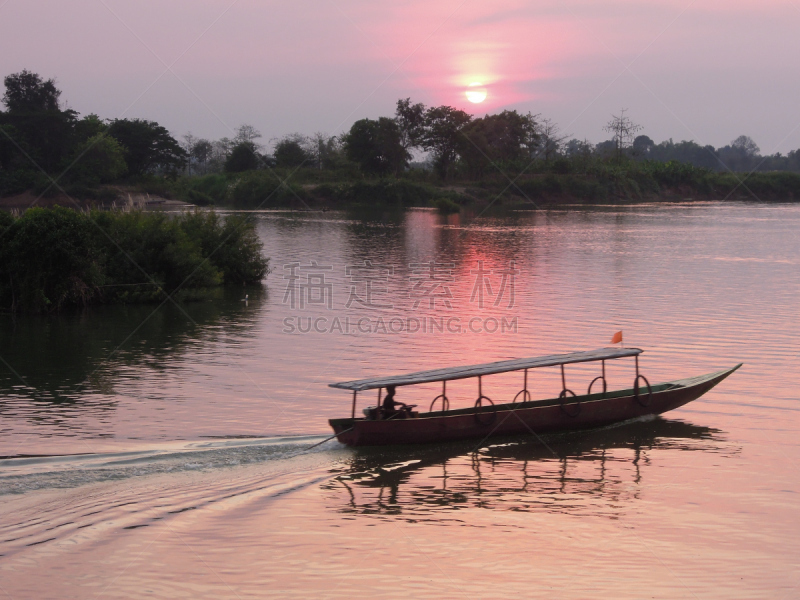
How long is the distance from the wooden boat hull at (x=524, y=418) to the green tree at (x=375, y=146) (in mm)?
105548

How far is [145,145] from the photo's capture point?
106 metres

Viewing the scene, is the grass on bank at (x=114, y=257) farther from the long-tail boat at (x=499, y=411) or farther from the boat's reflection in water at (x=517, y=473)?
the boat's reflection in water at (x=517, y=473)

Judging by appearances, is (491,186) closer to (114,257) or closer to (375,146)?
(375,146)

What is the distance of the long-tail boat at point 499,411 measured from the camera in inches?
562

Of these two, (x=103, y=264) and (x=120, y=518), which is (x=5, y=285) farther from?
(x=120, y=518)

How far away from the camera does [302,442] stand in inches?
569

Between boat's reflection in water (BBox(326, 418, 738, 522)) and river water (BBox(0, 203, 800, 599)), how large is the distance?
0.06 m

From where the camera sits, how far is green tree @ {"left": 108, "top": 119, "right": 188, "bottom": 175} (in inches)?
4141

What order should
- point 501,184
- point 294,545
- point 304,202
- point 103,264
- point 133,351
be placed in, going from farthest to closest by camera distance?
point 501,184, point 304,202, point 103,264, point 133,351, point 294,545

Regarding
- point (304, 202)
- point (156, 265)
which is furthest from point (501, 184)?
point (156, 265)

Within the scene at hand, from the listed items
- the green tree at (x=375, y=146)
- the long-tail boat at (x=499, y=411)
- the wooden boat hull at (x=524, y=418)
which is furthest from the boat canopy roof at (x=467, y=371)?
the green tree at (x=375, y=146)

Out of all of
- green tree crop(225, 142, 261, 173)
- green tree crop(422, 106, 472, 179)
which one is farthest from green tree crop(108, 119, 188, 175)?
green tree crop(422, 106, 472, 179)

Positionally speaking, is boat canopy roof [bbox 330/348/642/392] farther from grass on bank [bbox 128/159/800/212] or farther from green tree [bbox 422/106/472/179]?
green tree [bbox 422/106/472/179]

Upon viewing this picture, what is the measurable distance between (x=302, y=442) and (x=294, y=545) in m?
3.81
